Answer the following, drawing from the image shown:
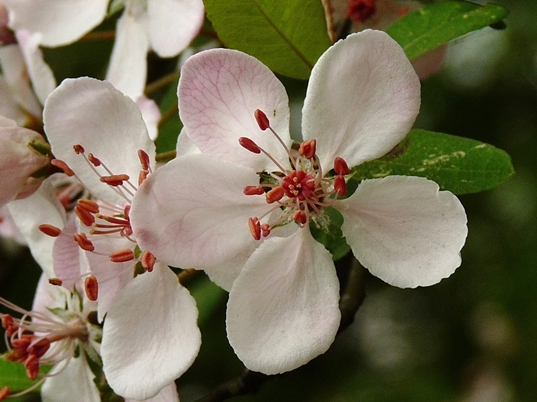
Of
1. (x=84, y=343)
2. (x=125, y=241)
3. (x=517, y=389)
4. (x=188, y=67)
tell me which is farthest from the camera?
(x=517, y=389)

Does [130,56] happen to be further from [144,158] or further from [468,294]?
[468,294]

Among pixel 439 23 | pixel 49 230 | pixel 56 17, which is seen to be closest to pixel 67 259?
pixel 49 230

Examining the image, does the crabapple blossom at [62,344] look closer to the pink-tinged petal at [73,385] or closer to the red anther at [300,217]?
the pink-tinged petal at [73,385]

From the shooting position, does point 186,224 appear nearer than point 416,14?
Yes

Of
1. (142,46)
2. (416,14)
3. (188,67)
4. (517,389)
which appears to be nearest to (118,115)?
(188,67)

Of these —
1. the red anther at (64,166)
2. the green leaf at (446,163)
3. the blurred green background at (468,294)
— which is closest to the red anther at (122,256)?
the red anther at (64,166)

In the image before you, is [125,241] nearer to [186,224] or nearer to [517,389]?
[186,224]
